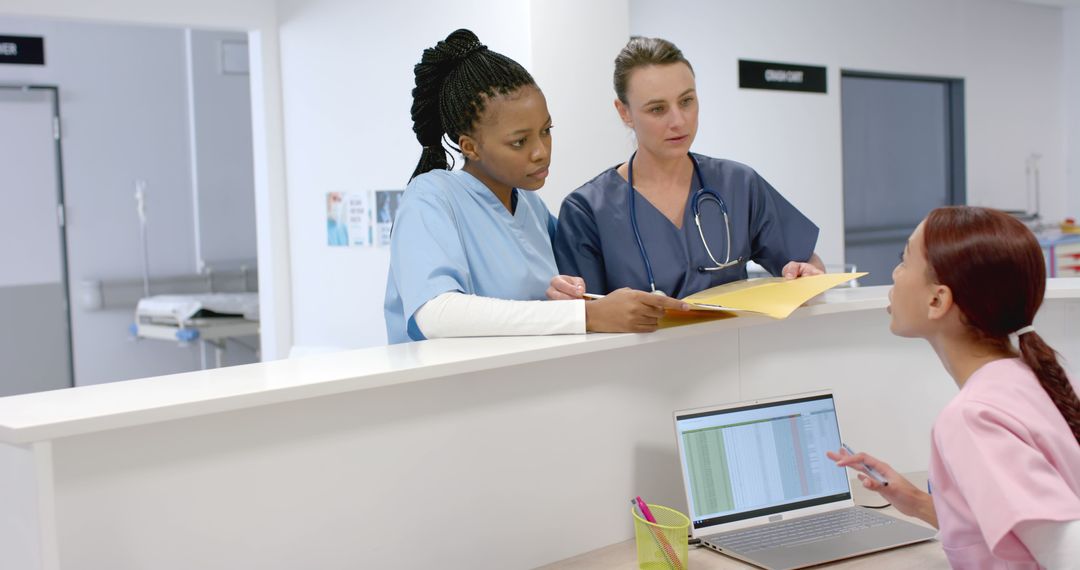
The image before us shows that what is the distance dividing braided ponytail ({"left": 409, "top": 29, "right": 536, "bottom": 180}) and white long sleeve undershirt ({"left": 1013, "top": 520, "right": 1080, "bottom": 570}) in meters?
1.05

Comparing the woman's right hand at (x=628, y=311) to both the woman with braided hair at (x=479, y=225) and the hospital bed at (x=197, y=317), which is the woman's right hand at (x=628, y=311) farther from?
the hospital bed at (x=197, y=317)

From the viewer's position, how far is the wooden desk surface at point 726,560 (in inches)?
59.2

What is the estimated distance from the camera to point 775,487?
1.68 meters

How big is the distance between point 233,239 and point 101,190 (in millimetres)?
809

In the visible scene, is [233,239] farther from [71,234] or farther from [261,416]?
[261,416]

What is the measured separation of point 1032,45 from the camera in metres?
6.70

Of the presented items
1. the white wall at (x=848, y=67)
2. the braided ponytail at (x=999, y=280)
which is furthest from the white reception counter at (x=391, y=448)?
the white wall at (x=848, y=67)

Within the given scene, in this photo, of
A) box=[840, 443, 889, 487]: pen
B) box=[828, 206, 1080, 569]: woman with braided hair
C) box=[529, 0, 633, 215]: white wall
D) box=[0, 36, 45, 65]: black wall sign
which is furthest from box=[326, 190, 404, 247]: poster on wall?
box=[828, 206, 1080, 569]: woman with braided hair

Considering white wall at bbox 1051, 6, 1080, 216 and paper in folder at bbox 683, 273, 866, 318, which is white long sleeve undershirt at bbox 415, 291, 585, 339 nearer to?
paper in folder at bbox 683, 273, 866, 318

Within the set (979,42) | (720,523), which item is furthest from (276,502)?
(979,42)

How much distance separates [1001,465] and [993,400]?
8cm

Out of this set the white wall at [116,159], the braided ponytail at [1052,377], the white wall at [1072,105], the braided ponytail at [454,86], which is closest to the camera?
the braided ponytail at [1052,377]

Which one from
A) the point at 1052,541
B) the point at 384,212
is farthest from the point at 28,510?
the point at 384,212

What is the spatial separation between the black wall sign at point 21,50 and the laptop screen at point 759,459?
424 centimetres
